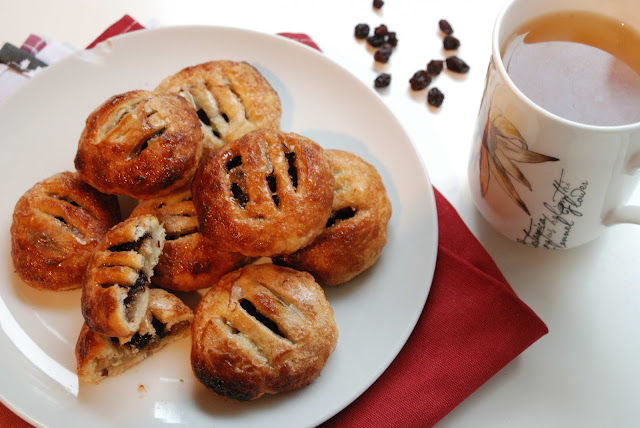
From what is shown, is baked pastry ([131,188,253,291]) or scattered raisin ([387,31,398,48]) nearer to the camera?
baked pastry ([131,188,253,291])

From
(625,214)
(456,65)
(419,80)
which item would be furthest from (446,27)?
(625,214)

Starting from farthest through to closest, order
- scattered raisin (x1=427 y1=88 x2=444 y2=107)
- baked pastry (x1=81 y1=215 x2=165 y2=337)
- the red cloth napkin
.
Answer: scattered raisin (x1=427 y1=88 x2=444 y2=107), the red cloth napkin, baked pastry (x1=81 y1=215 x2=165 y2=337)

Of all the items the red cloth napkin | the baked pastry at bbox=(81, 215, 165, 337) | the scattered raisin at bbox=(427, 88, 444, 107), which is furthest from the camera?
the scattered raisin at bbox=(427, 88, 444, 107)

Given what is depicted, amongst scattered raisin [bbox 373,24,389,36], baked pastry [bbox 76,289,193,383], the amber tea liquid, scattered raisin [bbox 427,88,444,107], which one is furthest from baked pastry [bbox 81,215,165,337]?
scattered raisin [bbox 373,24,389,36]

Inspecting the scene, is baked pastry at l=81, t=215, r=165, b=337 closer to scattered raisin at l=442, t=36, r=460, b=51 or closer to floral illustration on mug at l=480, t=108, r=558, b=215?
floral illustration on mug at l=480, t=108, r=558, b=215

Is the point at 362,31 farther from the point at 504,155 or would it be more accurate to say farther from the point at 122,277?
the point at 122,277

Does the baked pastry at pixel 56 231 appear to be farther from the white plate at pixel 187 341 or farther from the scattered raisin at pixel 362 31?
the scattered raisin at pixel 362 31

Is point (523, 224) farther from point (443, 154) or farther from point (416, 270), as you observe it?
point (443, 154)

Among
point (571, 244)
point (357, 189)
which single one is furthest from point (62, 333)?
point (571, 244)
